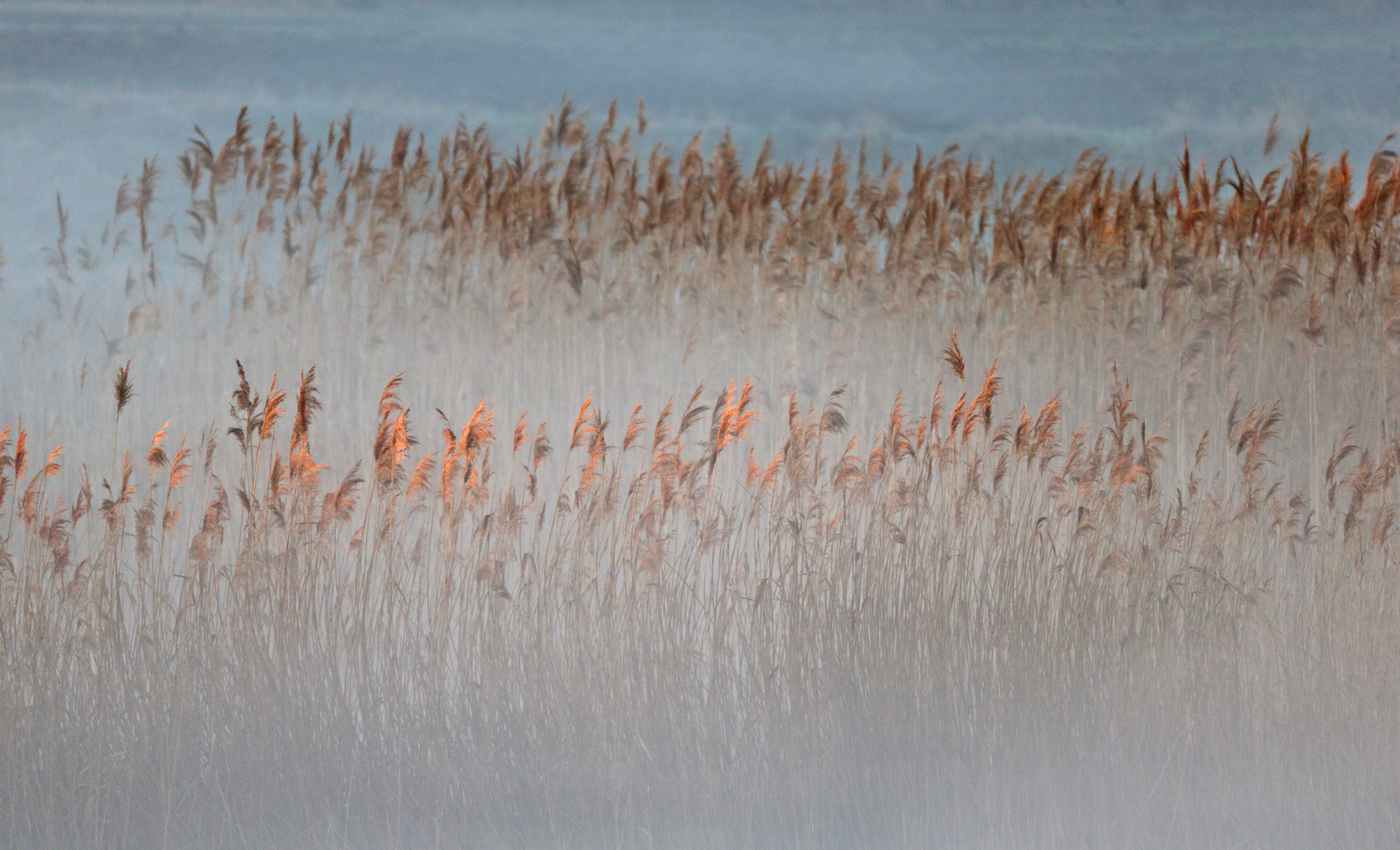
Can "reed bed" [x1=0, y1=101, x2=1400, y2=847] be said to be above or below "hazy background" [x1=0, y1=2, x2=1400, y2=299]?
below

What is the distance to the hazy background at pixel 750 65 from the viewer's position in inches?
133

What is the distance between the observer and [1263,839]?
2.90m

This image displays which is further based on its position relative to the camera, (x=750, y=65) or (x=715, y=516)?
(x=750, y=65)

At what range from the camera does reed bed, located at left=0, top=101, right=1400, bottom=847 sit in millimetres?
2814

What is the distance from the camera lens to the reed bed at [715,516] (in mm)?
2814

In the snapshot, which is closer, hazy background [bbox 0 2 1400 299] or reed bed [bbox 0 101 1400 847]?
reed bed [bbox 0 101 1400 847]

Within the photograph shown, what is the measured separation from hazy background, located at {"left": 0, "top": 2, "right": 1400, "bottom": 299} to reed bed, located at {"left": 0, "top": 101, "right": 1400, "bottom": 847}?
21 centimetres

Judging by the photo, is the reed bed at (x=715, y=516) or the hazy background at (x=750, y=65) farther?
the hazy background at (x=750, y=65)

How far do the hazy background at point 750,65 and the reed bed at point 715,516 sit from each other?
21 centimetres

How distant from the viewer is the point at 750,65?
3369 millimetres

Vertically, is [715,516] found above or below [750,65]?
below

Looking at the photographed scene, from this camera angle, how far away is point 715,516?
3174 mm

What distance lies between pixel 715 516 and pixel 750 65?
1.38 meters

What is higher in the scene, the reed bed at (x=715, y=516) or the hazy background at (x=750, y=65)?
the hazy background at (x=750, y=65)
